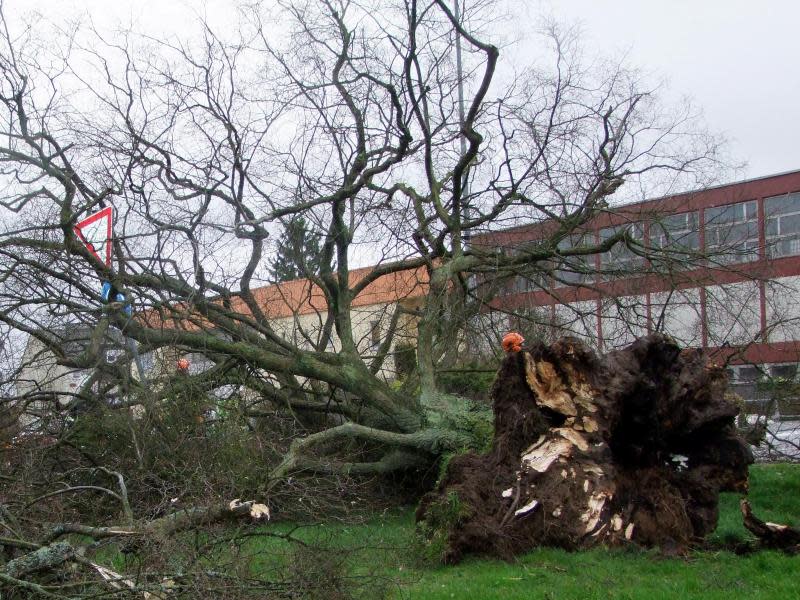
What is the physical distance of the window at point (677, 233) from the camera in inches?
452

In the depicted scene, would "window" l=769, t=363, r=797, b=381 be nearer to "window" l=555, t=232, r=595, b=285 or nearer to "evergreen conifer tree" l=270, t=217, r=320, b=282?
"window" l=555, t=232, r=595, b=285

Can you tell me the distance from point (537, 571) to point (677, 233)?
7.16 metres

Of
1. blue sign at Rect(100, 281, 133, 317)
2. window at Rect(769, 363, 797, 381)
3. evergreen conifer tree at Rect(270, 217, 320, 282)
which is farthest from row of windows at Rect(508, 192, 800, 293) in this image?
blue sign at Rect(100, 281, 133, 317)

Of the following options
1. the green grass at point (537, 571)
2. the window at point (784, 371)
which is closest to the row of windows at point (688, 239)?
the window at point (784, 371)

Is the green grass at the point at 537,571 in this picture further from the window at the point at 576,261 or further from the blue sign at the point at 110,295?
the window at the point at 576,261

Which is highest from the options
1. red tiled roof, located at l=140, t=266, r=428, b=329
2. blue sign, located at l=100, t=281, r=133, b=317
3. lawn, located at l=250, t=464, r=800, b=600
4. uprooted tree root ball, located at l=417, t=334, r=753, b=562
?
red tiled roof, located at l=140, t=266, r=428, b=329

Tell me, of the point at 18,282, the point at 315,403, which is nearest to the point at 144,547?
the point at 18,282

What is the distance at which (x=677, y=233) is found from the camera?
40.3 ft

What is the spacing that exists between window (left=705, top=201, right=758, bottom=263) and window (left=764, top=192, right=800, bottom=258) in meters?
0.24

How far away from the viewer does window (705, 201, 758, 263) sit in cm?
1148

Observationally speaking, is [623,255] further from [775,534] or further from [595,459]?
[775,534]

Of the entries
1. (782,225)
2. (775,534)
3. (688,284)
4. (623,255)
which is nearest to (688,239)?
(623,255)

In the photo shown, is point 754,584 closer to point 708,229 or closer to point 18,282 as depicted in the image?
point 708,229

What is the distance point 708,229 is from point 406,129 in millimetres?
4385
